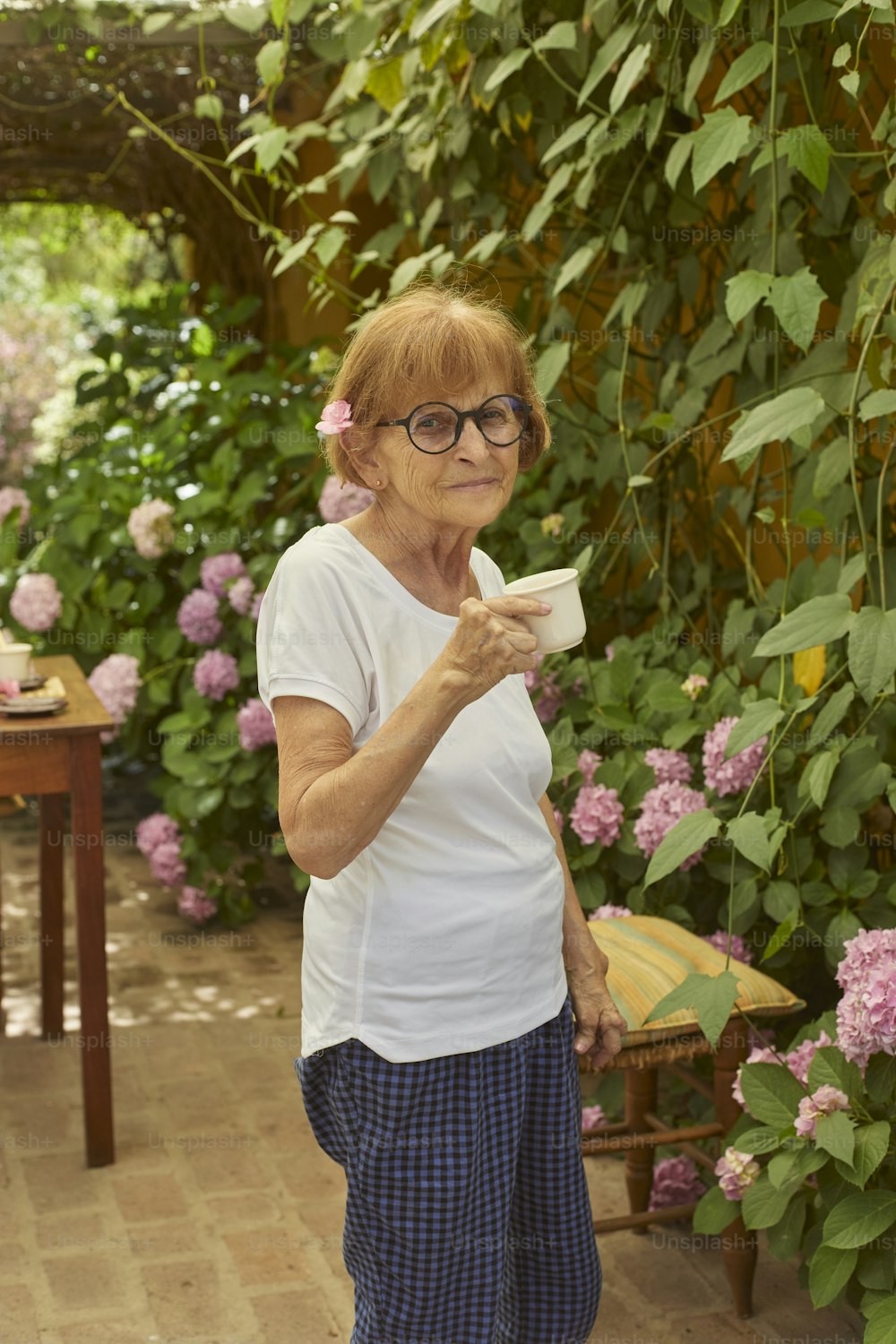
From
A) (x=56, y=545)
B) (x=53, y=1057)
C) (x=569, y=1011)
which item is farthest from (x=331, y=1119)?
(x=56, y=545)

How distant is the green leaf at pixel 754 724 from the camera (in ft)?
7.99

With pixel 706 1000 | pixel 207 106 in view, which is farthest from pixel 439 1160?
pixel 207 106

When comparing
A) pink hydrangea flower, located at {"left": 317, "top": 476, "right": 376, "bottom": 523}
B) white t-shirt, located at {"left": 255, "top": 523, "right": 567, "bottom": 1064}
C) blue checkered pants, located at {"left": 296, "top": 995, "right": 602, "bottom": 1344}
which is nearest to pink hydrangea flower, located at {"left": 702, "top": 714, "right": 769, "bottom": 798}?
blue checkered pants, located at {"left": 296, "top": 995, "right": 602, "bottom": 1344}

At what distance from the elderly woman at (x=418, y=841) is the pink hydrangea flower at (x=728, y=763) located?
98 centimetres

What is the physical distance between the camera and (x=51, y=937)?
12.8 feet

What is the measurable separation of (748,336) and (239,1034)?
7.35 ft

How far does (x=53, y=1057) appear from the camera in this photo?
380 centimetres

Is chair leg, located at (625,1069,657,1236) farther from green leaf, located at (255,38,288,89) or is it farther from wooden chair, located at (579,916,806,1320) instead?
green leaf, located at (255,38,288,89)

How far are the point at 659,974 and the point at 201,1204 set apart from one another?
3.88ft

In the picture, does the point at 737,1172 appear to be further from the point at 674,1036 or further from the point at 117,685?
the point at 117,685

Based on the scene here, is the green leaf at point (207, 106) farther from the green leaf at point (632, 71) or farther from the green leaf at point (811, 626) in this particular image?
the green leaf at point (811, 626)

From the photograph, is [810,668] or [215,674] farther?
[215,674]

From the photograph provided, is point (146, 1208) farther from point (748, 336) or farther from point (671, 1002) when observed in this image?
point (748, 336)

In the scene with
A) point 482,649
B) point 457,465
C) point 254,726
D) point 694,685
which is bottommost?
point 254,726
